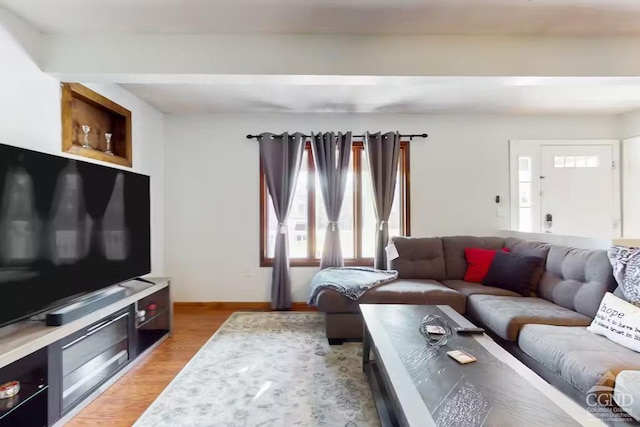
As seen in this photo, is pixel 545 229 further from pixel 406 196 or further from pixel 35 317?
pixel 35 317

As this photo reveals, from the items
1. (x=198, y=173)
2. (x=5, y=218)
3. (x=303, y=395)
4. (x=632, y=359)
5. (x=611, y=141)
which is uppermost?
(x=611, y=141)

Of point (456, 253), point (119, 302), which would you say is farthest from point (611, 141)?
point (119, 302)

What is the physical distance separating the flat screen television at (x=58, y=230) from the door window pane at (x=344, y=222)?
201 cm

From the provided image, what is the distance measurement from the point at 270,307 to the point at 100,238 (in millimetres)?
2078

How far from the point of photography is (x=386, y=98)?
11.0 ft

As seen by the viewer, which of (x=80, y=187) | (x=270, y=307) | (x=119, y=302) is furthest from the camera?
(x=270, y=307)

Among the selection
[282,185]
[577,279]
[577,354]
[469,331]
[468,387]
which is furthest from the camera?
[282,185]

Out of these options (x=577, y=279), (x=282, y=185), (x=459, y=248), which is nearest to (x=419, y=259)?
(x=459, y=248)

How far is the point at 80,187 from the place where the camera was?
2121 millimetres

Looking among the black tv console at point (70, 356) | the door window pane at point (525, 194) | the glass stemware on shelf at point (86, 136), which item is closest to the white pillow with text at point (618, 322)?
the door window pane at point (525, 194)

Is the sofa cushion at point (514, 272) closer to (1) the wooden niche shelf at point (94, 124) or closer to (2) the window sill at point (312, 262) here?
(2) the window sill at point (312, 262)

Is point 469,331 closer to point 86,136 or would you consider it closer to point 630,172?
point 86,136

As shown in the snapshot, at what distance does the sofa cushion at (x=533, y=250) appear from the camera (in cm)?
282

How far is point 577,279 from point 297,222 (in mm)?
2746
